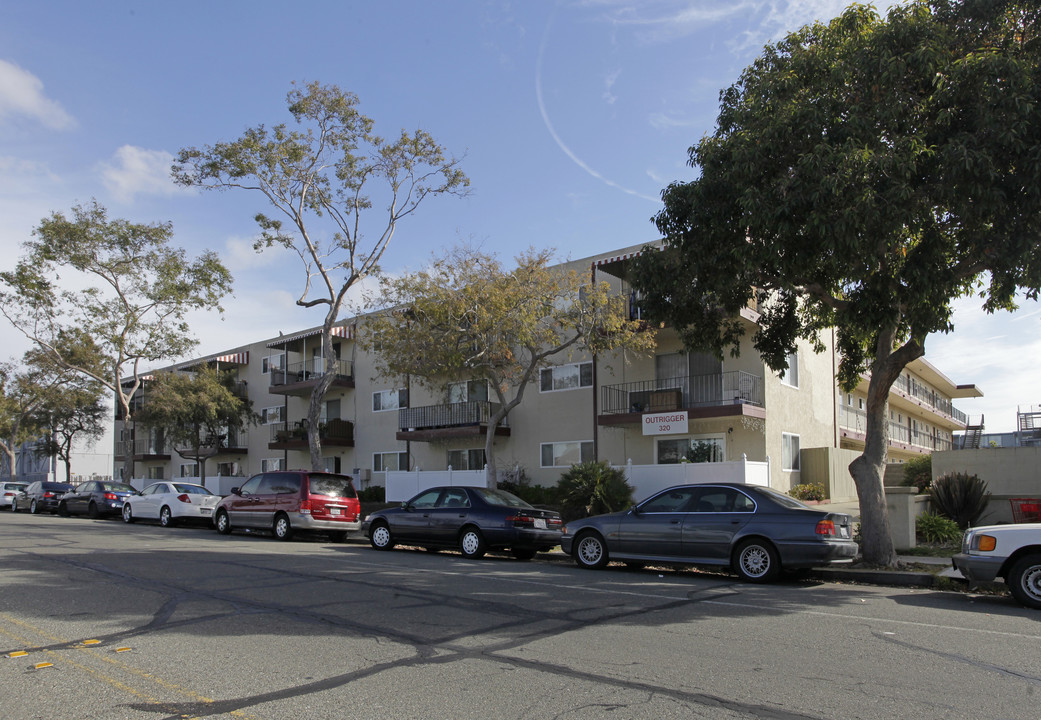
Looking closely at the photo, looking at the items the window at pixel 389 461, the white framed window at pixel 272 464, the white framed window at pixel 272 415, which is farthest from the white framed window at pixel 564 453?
the white framed window at pixel 272 415

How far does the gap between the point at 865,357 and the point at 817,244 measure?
5031 mm

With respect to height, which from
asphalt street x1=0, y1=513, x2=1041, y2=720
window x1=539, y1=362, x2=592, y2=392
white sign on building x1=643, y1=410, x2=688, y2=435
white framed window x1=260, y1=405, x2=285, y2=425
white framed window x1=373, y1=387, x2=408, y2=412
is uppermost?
window x1=539, y1=362, x2=592, y2=392

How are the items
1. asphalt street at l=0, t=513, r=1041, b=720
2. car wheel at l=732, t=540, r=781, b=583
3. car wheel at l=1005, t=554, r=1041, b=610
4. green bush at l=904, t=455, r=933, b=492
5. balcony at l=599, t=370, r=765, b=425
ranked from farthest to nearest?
1. green bush at l=904, t=455, r=933, b=492
2. balcony at l=599, t=370, r=765, b=425
3. car wheel at l=732, t=540, r=781, b=583
4. car wheel at l=1005, t=554, r=1041, b=610
5. asphalt street at l=0, t=513, r=1041, b=720

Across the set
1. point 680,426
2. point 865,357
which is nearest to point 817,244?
point 865,357

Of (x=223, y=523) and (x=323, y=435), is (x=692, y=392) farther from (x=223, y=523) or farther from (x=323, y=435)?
(x=323, y=435)

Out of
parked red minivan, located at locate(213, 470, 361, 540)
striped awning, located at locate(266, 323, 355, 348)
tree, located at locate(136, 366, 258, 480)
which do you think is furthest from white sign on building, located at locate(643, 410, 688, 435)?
tree, located at locate(136, 366, 258, 480)

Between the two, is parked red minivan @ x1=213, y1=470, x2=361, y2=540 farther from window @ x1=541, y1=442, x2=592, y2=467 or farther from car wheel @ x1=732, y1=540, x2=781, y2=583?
car wheel @ x1=732, y1=540, x2=781, y2=583

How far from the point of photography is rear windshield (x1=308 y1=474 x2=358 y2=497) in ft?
62.9

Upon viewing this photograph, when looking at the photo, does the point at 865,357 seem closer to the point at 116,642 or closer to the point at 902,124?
the point at 902,124

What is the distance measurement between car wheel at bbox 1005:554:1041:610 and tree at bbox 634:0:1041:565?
3260 millimetres

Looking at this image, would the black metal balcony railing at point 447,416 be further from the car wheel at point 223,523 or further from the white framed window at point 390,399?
the car wheel at point 223,523

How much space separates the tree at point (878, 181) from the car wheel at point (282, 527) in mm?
10593

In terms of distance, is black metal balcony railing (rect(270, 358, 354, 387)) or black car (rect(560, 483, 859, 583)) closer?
black car (rect(560, 483, 859, 583))

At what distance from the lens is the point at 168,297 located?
36469mm
